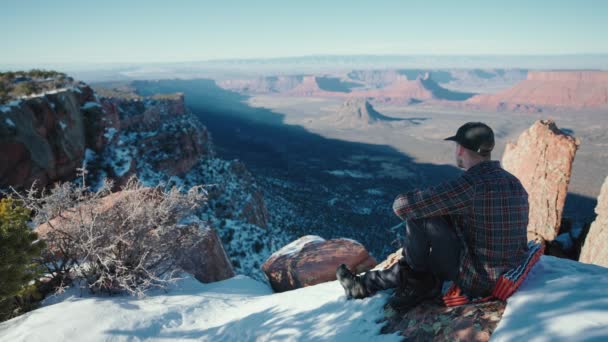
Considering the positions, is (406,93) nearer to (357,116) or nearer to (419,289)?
(357,116)

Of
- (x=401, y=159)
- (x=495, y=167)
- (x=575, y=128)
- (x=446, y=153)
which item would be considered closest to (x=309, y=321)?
(x=495, y=167)

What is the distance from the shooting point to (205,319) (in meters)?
4.03

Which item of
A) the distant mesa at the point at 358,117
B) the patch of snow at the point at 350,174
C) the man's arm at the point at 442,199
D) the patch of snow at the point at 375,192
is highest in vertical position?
the man's arm at the point at 442,199

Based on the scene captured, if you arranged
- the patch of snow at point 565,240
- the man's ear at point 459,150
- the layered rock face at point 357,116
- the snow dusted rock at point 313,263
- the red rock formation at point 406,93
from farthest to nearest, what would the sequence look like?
the red rock formation at point 406,93 < the layered rock face at point 357,116 < the patch of snow at point 565,240 < the snow dusted rock at point 313,263 < the man's ear at point 459,150

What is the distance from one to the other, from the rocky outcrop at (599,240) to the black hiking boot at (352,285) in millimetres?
5191

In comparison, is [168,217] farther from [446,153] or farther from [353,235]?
[446,153]

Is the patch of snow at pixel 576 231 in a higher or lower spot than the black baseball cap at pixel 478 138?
lower

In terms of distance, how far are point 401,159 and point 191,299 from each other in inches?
2888

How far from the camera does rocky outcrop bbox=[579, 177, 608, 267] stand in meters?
6.12

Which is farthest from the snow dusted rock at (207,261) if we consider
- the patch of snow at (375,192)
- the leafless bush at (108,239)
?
the patch of snow at (375,192)

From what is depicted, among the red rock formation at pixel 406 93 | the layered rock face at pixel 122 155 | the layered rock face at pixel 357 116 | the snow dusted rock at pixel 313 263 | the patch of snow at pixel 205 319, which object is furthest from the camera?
the red rock formation at pixel 406 93

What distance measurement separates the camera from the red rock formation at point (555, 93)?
12550 centimetres

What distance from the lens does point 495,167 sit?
8.34 feet

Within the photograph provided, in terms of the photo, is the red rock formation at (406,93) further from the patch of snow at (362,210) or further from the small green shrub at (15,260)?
the small green shrub at (15,260)
